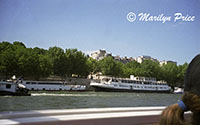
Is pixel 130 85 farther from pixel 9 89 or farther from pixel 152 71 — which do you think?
pixel 9 89

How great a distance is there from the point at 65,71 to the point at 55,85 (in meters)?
3.42

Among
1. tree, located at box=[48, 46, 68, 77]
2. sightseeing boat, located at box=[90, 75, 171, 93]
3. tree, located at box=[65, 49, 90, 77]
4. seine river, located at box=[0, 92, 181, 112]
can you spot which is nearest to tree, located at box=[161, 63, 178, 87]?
sightseeing boat, located at box=[90, 75, 171, 93]

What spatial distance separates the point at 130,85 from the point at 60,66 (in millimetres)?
4428

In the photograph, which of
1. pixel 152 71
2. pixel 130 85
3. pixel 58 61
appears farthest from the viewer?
pixel 152 71

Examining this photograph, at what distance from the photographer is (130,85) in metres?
11.9

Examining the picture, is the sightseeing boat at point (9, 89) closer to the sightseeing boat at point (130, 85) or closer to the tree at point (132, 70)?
the sightseeing boat at point (130, 85)

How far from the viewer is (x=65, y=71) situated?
13.1m

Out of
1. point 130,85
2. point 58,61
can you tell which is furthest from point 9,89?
point 130,85

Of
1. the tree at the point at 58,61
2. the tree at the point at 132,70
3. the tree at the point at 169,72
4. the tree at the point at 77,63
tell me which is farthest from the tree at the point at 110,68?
the tree at the point at 169,72

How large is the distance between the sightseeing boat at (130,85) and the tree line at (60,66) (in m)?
0.50

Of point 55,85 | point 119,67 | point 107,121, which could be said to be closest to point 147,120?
point 107,121

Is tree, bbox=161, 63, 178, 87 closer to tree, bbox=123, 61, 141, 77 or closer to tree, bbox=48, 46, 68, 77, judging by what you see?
tree, bbox=123, 61, 141, 77

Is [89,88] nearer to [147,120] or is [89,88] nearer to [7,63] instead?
[7,63]

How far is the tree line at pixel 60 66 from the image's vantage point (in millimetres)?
7822
